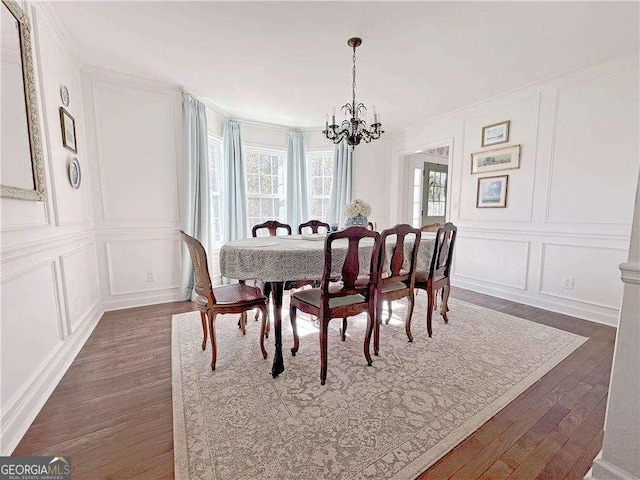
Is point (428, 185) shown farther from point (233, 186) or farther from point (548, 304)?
point (233, 186)

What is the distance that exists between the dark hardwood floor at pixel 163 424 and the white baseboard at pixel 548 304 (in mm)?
743

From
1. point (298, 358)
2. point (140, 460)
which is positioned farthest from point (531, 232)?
point (140, 460)

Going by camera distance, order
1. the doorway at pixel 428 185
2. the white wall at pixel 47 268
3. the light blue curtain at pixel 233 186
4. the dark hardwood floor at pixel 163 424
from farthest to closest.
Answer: the doorway at pixel 428 185 → the light blue curtain at pixel 233 186 → the white wall at pixel 47 268 → the dark hardwood floor at pixel 163 424

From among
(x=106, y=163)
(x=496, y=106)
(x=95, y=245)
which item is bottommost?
(x=95, y=245)

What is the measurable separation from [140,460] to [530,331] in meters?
3.06

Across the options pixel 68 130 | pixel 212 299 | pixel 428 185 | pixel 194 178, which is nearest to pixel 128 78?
pixel 68 130

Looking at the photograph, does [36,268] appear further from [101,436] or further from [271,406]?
[271,406]

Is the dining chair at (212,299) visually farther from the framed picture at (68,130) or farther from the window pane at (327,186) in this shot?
the window pane at (327,186)

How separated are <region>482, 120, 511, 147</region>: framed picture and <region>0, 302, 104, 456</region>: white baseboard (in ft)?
15.6

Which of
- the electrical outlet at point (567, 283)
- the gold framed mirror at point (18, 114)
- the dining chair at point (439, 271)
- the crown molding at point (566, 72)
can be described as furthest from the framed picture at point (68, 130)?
the electrical outlet at point (567, 283)

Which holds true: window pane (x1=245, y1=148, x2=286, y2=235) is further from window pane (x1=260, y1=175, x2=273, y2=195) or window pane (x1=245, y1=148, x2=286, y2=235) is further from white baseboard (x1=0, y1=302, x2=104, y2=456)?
white baseboard (x1=0, y1=302, x2=104, y2=456)

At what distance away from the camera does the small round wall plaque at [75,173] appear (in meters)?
2.48

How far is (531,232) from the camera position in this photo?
3346 mm

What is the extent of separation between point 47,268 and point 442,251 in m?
3.06
